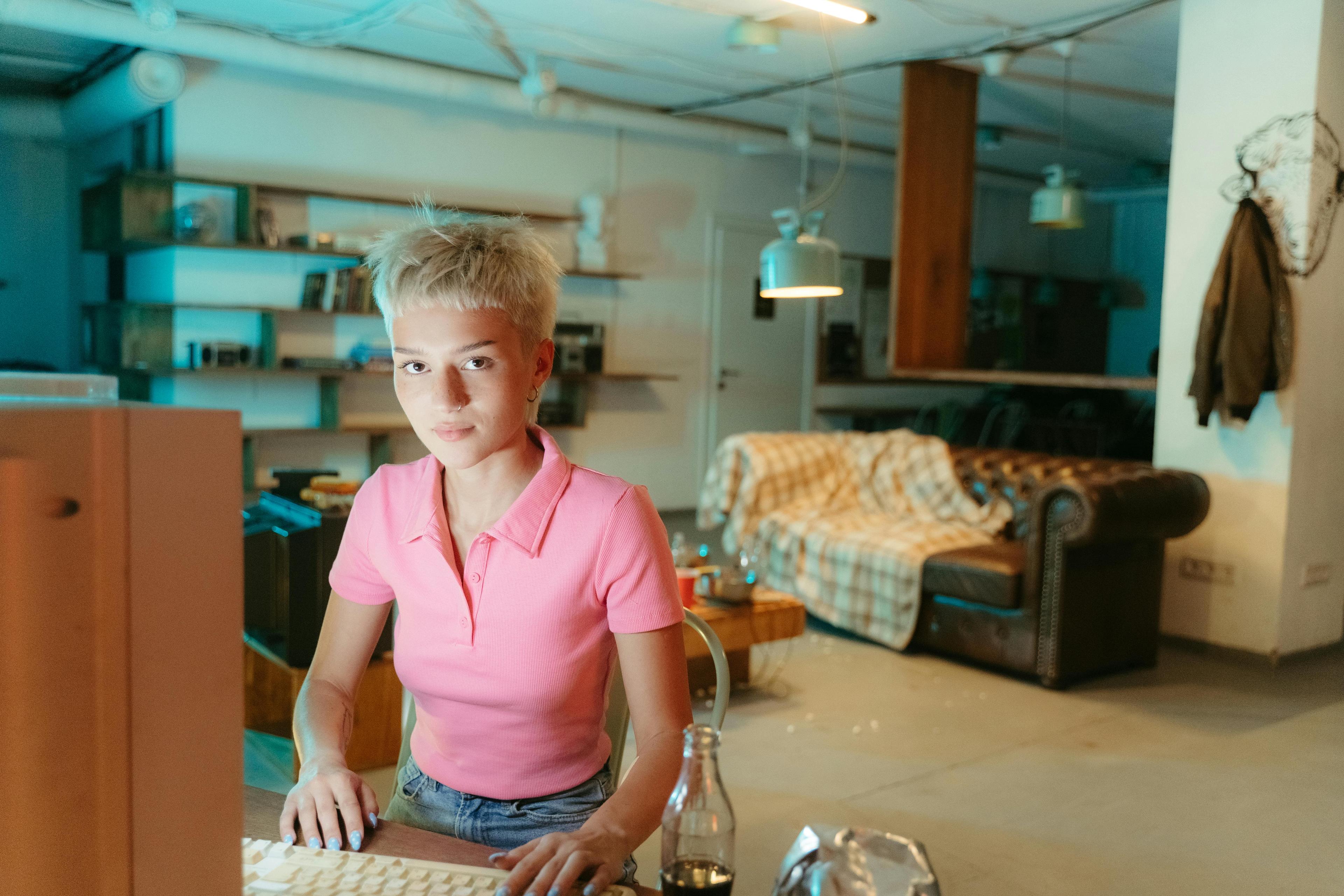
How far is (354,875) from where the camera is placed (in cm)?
91

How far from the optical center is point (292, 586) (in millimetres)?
2736

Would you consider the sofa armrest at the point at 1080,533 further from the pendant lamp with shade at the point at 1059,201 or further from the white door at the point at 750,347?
the white door at the point at 750,347

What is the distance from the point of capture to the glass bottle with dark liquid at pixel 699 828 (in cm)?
85

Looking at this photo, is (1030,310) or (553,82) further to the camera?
(1030,310)

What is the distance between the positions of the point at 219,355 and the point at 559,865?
209 inches

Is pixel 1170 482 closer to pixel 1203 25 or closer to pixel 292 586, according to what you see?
pixel 1203 25

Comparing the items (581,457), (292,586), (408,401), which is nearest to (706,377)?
(581,457)

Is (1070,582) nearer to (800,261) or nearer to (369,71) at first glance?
(800,261)

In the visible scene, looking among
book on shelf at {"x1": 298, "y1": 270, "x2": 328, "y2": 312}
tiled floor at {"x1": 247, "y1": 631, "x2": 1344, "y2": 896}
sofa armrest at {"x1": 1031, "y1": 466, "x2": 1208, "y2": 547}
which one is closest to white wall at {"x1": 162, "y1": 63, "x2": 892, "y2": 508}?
book on shelf at {"x1": 298, "y1": 270, "x2": 328, "y2": 312}

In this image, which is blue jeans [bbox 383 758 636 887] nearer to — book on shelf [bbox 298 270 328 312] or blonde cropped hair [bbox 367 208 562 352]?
blonde cropped hair [bbox 367 208 562 352]

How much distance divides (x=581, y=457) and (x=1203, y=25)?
438 cm

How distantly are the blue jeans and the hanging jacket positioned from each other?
12.3 feet

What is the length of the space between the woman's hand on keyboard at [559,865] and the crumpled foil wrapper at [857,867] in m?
0.21

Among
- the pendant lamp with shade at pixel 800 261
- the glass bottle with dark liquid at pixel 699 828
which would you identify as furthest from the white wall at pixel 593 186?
the glass bottle with dark liquid at pixel 699 828
